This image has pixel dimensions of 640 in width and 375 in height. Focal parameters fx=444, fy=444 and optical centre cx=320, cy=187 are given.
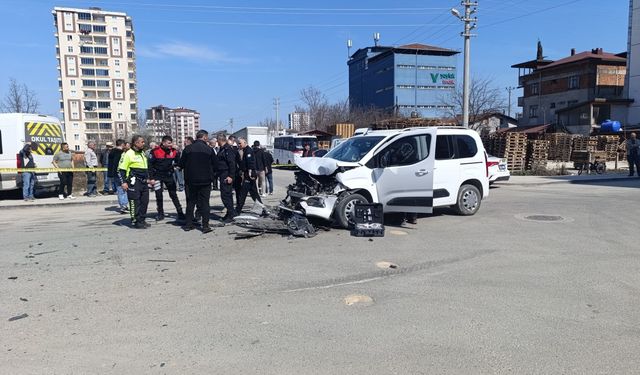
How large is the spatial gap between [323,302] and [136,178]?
19.1 ft

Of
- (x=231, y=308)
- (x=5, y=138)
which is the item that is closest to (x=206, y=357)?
(x=231, y=308)

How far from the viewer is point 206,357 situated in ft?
12.1

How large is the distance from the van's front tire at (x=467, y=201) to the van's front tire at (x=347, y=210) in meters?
2.68

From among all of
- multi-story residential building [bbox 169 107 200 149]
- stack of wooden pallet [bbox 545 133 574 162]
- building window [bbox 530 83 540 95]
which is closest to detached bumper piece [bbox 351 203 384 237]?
stack of wooden pallet [bbox 545 133 574 162]

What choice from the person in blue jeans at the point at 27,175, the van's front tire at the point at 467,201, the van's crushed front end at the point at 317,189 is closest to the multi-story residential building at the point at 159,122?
the person in blue jeans at the point at 27,175

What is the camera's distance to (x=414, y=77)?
364 ft

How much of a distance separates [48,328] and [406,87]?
113 metres

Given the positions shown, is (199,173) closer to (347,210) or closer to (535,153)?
(347,210)

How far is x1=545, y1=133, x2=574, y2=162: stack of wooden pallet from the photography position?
33713 mm

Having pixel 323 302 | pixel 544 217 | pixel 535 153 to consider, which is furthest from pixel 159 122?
pixel 323 302

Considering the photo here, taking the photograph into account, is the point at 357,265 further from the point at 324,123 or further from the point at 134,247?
the point at 324,123

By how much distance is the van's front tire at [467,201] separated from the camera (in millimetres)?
10016

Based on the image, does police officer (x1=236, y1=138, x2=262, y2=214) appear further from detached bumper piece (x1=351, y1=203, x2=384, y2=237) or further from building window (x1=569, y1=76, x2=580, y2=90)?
building window (x1=569, y1=76, x2=580, y2=90)

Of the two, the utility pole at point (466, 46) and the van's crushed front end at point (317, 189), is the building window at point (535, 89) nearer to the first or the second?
the utility pole at point (466, 46)
